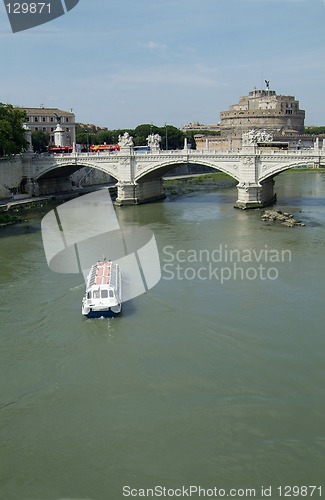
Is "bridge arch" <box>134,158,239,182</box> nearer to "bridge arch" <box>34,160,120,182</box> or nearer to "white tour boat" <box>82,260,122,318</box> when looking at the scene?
"bridge arch" <box>34,160,120,182</box>

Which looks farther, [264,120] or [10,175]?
[264,120]

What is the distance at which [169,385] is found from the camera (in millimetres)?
9773

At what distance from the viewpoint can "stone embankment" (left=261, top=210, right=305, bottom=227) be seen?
23.9 metres

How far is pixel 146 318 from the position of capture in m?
12.9

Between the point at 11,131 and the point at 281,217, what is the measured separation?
48.5 feet

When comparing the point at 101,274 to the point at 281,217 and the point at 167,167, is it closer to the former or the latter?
the point at 281,217

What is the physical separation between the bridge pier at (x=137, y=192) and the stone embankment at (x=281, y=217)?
828 centimetres

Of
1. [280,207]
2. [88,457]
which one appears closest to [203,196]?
[280,207]

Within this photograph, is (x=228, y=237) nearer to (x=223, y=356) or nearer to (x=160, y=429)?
(x=223, y=356)

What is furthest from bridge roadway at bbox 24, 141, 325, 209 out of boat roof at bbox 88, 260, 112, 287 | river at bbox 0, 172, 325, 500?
boat roof at bbox 88, 260, 112, 287

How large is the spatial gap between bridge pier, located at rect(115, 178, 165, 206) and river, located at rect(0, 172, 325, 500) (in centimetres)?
1459

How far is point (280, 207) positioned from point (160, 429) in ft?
71.6

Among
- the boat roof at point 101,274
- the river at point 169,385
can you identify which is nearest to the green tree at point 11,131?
the river at point 169,385

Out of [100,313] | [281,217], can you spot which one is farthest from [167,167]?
[100,313]
